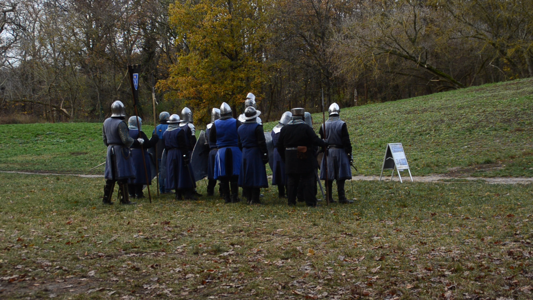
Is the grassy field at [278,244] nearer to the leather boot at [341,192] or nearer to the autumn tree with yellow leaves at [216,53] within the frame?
the leather boot at [341,192]

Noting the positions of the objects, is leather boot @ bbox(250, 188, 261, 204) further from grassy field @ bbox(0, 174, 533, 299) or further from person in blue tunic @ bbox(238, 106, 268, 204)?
grassy field @ bbox(0, 174, 533, 299)

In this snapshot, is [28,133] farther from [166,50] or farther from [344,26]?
[344,26]

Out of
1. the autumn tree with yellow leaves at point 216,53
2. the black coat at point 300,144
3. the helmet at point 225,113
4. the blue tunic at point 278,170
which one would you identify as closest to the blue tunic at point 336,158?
the black coat at point 300,144

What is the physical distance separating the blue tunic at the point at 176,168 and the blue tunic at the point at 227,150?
38.7 inches

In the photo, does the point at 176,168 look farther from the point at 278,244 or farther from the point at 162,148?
the point at 278,244

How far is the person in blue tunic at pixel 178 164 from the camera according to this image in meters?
12.6

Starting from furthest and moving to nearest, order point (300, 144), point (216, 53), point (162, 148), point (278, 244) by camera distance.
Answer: point (216, 53), point (162, 148), point (300, 144), point (278, 244)

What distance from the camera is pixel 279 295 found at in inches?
222

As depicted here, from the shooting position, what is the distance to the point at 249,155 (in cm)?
1161

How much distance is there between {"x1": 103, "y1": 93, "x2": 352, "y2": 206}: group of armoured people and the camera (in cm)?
1109

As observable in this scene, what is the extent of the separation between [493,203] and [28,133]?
30.7 m

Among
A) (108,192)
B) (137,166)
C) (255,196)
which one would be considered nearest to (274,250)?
(255,196)

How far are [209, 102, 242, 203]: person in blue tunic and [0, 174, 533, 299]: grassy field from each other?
633mm

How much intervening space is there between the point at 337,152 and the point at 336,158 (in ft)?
0.44
